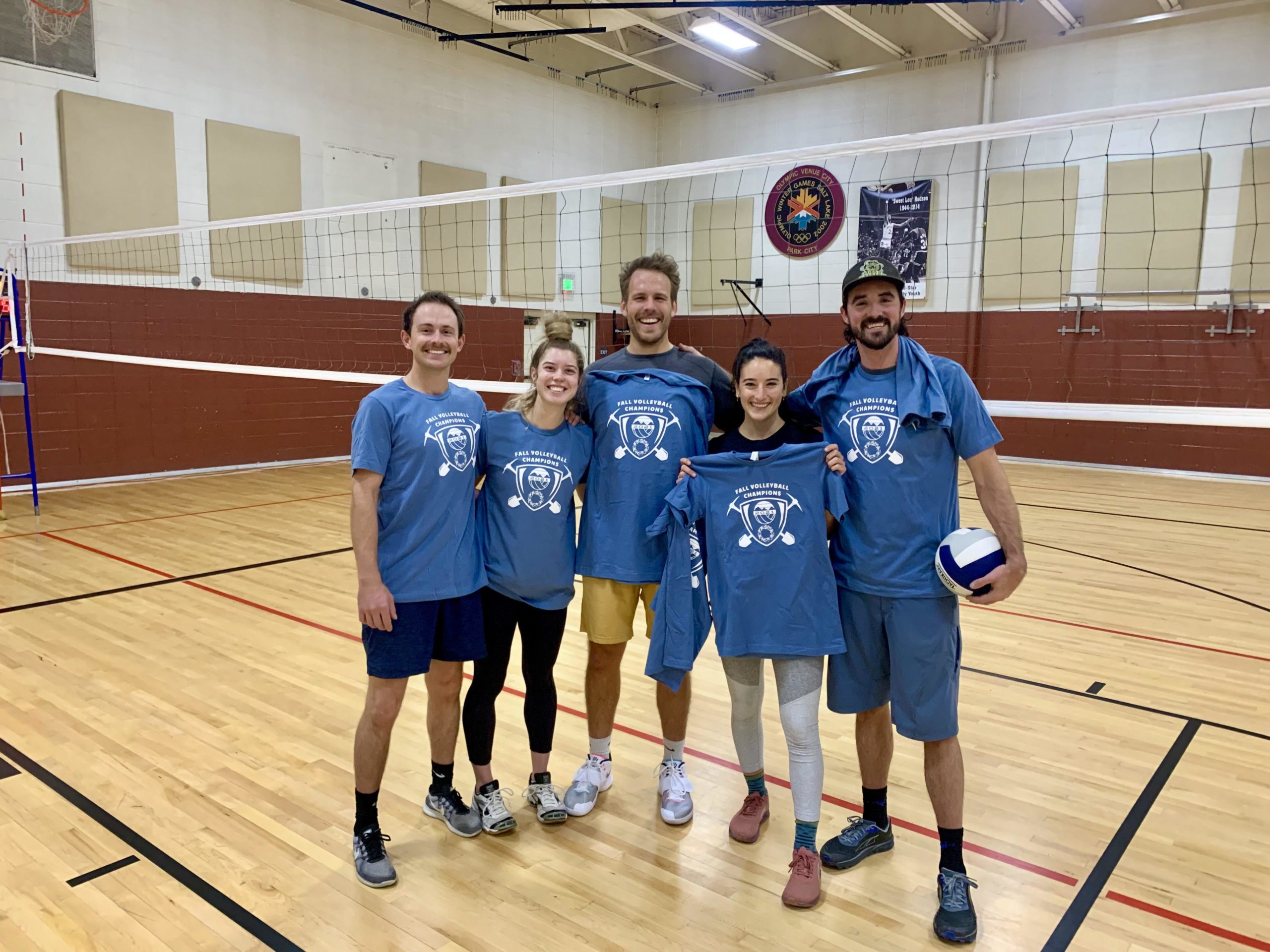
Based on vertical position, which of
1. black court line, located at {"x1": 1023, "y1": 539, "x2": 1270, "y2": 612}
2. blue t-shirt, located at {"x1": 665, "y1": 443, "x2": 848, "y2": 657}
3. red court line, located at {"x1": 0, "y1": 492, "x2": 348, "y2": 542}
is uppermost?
blue t-shirt, located at {"x1": 665, "y1": 443, "x2": 848, "y2": 657}

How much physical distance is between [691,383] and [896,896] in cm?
160

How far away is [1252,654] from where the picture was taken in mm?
4547

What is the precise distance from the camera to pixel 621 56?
12.6 metres

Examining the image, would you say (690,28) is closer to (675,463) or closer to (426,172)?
(426,172)

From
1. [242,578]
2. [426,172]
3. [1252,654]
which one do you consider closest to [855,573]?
[1252,654]

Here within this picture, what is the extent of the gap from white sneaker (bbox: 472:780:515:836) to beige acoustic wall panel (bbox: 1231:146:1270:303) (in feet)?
35.0

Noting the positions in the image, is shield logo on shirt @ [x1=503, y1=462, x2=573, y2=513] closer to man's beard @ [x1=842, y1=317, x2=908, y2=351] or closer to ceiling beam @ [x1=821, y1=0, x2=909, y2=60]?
man's beard @ [x1=842, y1=317, x2=908, y2=351]

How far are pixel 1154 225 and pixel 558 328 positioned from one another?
34.5ft

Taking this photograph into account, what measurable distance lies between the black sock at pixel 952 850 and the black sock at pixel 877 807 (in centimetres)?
31

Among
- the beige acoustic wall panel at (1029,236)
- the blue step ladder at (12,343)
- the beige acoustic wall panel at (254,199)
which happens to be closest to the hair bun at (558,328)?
the blue step ladder at (12,343)

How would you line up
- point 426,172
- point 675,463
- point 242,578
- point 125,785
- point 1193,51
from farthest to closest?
point 426,172, point 1193,51, point 242,578, point 125,785, point 675,463

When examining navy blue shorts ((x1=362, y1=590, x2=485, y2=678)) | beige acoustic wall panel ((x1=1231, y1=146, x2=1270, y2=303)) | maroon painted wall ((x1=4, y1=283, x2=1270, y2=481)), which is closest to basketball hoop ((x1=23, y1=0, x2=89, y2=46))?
maroon painted wall ((x1=4, y1=283, x2=1270, y2=481))

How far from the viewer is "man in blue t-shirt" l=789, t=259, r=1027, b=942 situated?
231cm

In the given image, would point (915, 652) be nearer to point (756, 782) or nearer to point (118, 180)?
point (756, 782)
